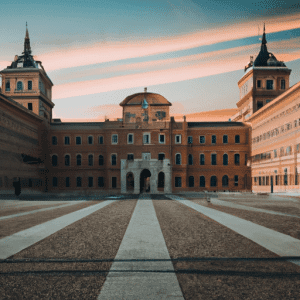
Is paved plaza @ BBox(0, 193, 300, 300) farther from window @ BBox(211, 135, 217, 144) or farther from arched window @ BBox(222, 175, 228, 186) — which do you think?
window @ BBox(211, 135, 217, 144)

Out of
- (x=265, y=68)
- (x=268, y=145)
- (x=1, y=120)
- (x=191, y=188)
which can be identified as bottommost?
(x=191, y=188)

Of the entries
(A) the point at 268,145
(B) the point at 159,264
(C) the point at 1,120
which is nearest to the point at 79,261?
(B) the point at 159,264

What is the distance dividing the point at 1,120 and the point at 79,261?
43.4 m

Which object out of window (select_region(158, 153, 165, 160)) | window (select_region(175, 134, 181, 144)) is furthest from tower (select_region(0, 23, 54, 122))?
window (select_region(175, 134, 181, 144))

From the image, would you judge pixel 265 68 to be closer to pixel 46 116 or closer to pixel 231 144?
pixel 231 144

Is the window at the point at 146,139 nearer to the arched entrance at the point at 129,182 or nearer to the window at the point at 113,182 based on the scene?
the arched entrance at the point at 129,182

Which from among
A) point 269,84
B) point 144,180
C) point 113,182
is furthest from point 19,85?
point 269,84

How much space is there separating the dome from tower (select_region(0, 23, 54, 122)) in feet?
48.7

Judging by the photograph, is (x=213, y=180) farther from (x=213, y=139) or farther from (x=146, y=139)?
(x=146, y=139)

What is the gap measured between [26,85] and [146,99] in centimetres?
2162

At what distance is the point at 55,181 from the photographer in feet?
194

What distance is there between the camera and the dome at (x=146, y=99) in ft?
198

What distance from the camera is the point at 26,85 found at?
62.1 metres

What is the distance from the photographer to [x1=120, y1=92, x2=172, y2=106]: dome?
60312mm
